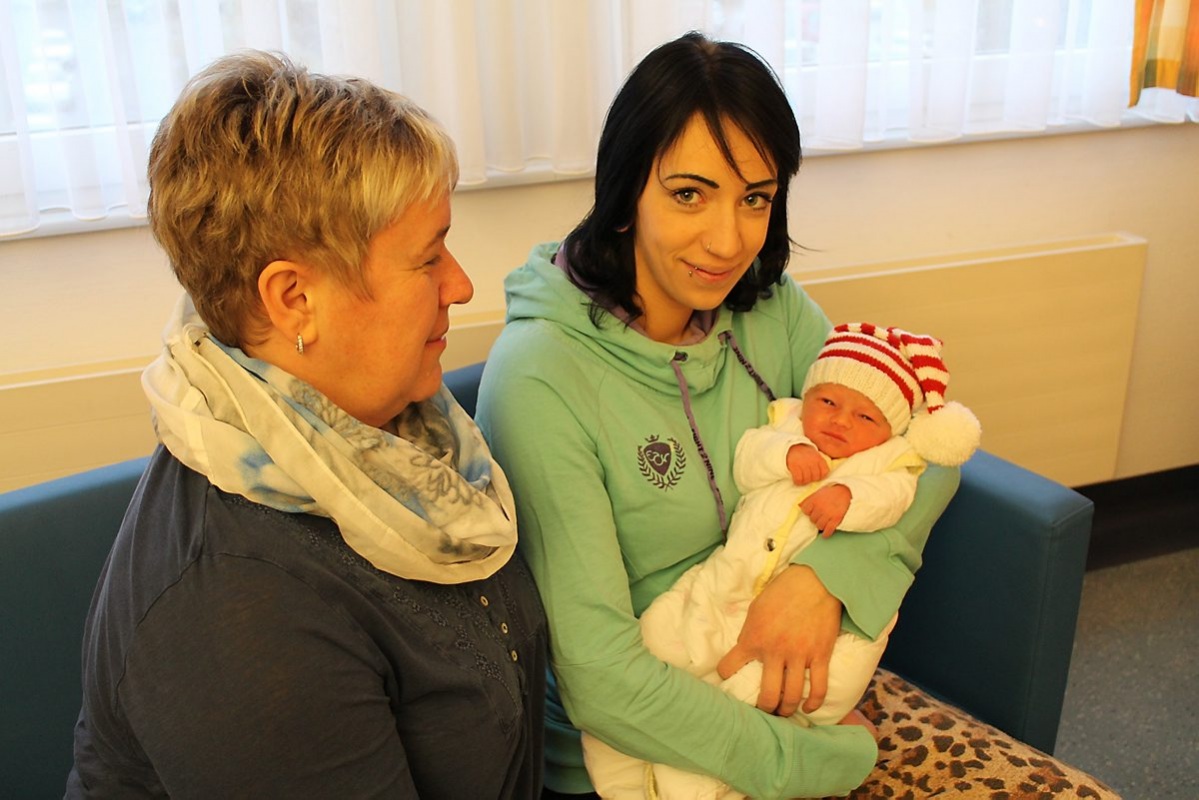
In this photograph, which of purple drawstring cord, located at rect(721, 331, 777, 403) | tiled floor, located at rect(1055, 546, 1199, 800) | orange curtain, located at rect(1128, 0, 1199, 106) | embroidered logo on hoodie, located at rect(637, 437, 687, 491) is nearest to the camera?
embroidered logo on hoodie, located at rect(637, 437, 687, 491)

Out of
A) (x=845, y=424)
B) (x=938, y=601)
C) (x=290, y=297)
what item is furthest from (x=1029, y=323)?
(x=290, y=297)

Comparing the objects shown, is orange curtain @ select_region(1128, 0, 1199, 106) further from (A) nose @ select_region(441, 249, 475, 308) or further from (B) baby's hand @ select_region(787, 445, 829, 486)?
(A) nose @ select_region(441, 249, 475, 308)

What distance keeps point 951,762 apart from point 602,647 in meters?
0.51

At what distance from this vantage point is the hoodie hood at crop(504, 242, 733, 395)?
1.48 m

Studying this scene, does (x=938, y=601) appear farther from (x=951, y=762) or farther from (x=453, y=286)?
(x=453, y=286)

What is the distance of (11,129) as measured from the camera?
1.68 meters

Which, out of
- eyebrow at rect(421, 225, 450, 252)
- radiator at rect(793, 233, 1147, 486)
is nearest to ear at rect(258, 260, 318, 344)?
eyebrow at rect(421, 225, 450, 252)

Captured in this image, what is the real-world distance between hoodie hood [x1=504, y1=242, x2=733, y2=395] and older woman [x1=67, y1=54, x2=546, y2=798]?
1.20ft

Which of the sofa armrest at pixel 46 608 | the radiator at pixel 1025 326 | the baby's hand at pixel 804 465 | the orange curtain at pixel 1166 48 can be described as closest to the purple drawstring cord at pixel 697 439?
the baby's hand at pixel 804 465

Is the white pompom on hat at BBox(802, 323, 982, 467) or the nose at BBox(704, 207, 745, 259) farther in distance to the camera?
the white pompom on hat at BBox(802, 323, 982, 467)

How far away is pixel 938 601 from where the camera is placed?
1688 millimetres

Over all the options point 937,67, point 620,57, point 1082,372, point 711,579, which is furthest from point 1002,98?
point 711,579

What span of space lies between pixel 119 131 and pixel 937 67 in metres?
1.57

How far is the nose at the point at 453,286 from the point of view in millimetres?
1131
